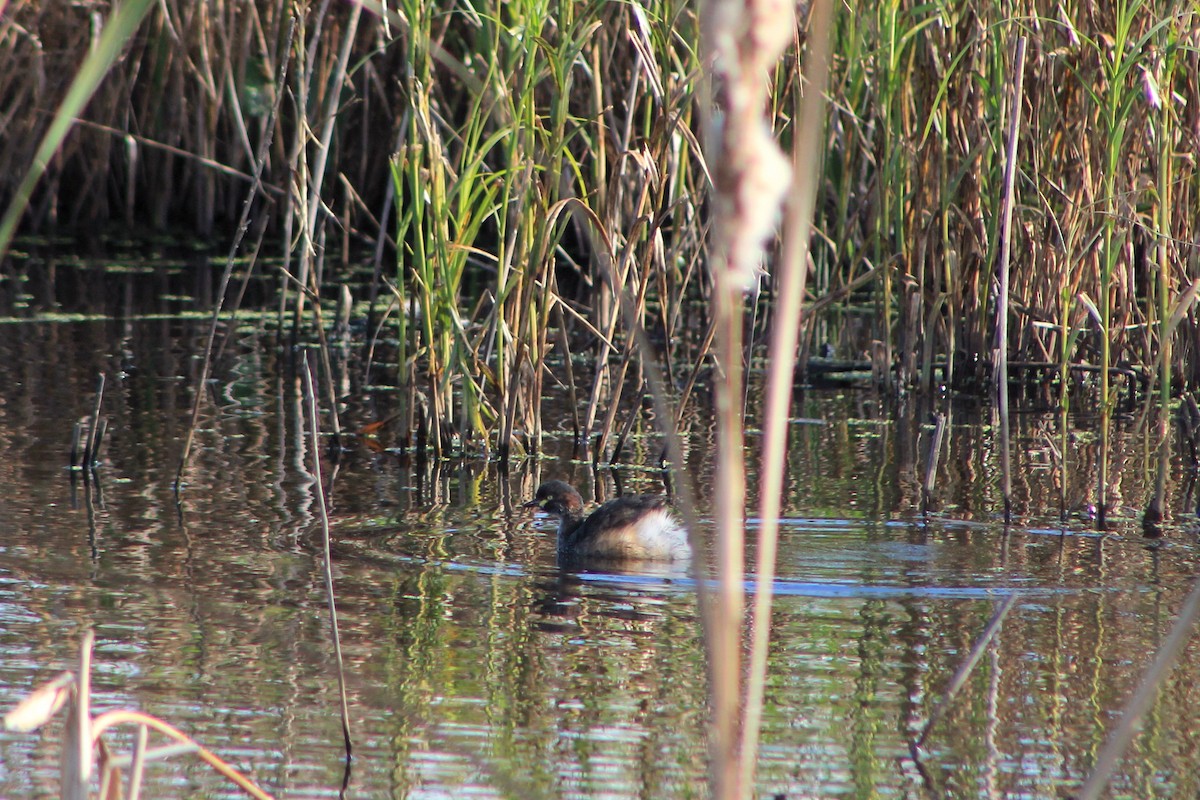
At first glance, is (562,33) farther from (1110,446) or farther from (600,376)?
(1110,446)

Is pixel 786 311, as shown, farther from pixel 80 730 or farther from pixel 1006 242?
pixel 1006 242

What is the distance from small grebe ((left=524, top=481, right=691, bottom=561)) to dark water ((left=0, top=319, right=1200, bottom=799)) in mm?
120

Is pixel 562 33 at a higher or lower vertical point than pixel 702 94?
higher

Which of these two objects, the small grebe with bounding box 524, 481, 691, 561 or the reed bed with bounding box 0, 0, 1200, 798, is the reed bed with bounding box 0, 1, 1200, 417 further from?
the small grebe with bounding box 524, 481, 691, 561

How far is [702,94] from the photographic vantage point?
4.23 ft

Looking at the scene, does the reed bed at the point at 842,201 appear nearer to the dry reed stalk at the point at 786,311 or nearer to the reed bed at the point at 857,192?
the reed bed at the point at 857,192

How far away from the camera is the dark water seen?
10.3 ft

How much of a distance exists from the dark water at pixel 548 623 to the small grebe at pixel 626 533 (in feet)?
0.39

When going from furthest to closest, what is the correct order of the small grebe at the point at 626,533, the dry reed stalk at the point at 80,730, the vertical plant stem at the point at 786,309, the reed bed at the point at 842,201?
the reed bed at the point at 842,201, the small grebe at the point at 626,533, the dry reed stalk at the point at 80,730, the vertical plant stem at the point at 786,309

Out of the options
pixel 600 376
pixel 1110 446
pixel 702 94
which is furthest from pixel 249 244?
pixel 702 94

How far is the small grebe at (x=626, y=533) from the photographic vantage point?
16.1 feet

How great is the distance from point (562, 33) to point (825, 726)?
2.81 m

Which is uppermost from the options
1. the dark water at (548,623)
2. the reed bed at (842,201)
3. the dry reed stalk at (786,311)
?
the reed bed at (842,201)

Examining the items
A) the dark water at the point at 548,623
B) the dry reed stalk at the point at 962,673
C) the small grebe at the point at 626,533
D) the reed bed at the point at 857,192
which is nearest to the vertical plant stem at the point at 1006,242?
the dark water at the point at 548,623
